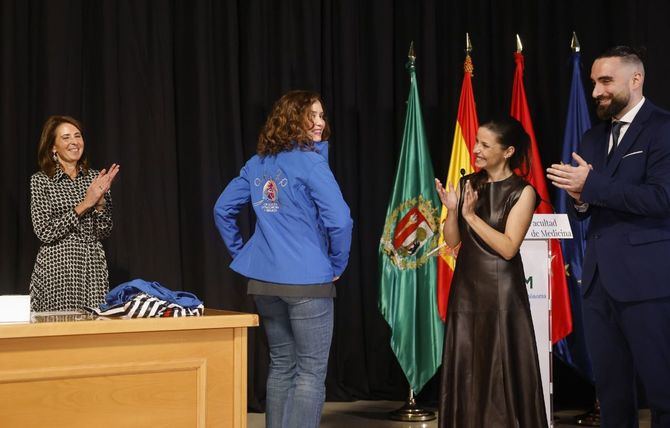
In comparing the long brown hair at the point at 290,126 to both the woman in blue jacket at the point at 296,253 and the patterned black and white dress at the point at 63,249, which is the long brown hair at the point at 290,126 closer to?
the woman in blue jacket at the point at 296,253

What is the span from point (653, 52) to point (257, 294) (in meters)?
3.75

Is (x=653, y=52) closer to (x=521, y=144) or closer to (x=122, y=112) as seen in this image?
(x=521, y=144)

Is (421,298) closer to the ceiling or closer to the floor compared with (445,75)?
closer to the floor

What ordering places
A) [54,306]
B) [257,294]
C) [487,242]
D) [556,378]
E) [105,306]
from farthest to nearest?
1. [556,378]
2. [54,306]
3. [487,242]
4. [257,294]
5. [105,306]

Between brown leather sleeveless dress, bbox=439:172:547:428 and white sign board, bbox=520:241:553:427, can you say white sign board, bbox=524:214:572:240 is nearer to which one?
white sign board, bbox=520:241:553:427

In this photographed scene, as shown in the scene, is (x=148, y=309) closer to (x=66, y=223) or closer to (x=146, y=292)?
(x=146, y=292)

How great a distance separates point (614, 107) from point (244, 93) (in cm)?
271

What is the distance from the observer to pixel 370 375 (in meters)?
5.53

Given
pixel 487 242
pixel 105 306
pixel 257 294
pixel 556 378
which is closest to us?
pixel 105 306

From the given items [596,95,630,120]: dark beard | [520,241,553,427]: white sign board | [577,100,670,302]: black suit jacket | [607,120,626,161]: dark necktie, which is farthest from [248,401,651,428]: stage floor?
[596,95,630,120]: dark beard

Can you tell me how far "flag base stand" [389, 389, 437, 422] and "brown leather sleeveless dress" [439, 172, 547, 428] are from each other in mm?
1431

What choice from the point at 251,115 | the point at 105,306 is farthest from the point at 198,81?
the point at 105,306

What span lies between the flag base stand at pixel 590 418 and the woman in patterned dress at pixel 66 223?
2.92 meters

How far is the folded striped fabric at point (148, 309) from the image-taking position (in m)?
2.40
